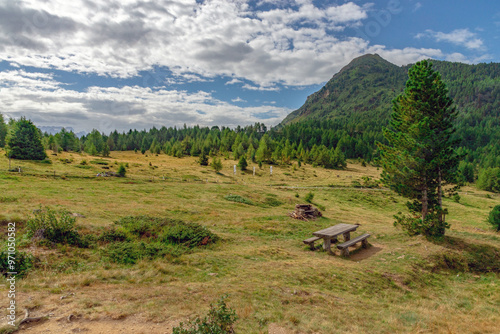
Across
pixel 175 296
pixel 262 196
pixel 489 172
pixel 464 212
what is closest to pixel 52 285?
pixel 175 296

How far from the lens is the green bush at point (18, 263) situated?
8.16 meters

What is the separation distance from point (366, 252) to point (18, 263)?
17.8m

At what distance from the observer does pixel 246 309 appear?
6992mm

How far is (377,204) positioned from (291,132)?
131 m

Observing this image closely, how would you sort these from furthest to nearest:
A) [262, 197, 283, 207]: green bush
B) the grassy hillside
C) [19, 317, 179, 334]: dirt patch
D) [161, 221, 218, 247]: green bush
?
[262, 197, 283, 207]: green bush → [161, 221, 218, 247]: green bush → the grassy hillside → [19, 317, 179, 334]: dirt patch

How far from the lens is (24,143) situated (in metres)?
54.8

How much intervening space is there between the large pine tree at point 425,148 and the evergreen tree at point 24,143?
237 ft

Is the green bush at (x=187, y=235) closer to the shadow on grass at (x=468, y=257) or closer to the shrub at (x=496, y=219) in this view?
the shadow on grass at (x=468, y=257)

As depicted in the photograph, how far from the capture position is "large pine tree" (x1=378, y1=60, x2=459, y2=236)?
1662 cm

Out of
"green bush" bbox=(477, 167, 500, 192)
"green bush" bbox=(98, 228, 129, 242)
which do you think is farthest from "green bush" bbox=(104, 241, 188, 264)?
"green bush" bbox=(477, 167, 500, 192)

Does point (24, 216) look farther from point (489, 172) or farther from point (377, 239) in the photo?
point (489, 172)

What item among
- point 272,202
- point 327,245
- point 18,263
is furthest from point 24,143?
point 327,245

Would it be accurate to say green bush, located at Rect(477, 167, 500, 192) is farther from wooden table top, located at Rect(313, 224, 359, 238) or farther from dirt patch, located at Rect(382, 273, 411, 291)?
dirt patch, located at Rect(382, 273, 411, 291)

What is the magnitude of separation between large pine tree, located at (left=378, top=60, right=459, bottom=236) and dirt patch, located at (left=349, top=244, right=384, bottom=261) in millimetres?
3584
